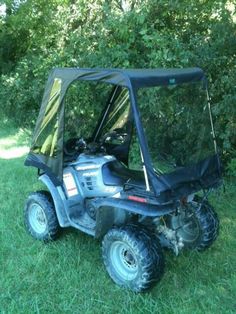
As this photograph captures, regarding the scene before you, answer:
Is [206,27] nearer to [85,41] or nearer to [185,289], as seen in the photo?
[85,41]

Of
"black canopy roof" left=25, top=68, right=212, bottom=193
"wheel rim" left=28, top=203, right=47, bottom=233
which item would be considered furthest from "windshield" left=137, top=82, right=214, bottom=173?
"wheel rim" left=28, top=203, right=47, bottom=233

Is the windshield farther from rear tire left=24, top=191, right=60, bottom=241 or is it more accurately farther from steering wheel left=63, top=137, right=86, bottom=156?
rear tire left=24, top=191, right=60, bottom=241

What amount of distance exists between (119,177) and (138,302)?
1.18m

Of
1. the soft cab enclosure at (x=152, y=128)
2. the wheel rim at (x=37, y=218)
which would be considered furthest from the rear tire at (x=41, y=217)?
the soft cab enclosure at (x=152, y=128)

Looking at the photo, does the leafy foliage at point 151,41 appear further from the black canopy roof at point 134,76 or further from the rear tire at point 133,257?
the rear tire at point 133,257

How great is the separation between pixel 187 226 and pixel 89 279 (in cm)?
113

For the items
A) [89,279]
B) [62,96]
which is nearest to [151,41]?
[62,96]

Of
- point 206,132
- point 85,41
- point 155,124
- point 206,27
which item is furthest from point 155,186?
point 85,41

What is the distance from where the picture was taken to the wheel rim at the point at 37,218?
16.4ft

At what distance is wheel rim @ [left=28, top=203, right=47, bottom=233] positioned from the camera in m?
5.01

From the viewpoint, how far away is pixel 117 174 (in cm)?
446

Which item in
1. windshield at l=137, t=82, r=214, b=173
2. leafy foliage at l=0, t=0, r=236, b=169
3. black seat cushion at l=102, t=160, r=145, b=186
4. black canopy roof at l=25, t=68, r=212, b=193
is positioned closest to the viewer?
black canopy roof at l=25, t=68, r=212, b=193

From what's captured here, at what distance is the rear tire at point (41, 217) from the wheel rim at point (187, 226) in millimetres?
1283

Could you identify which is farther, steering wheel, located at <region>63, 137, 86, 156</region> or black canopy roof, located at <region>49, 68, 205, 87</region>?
steering wheel, located at <region>63, 137, 86, 156</region>
